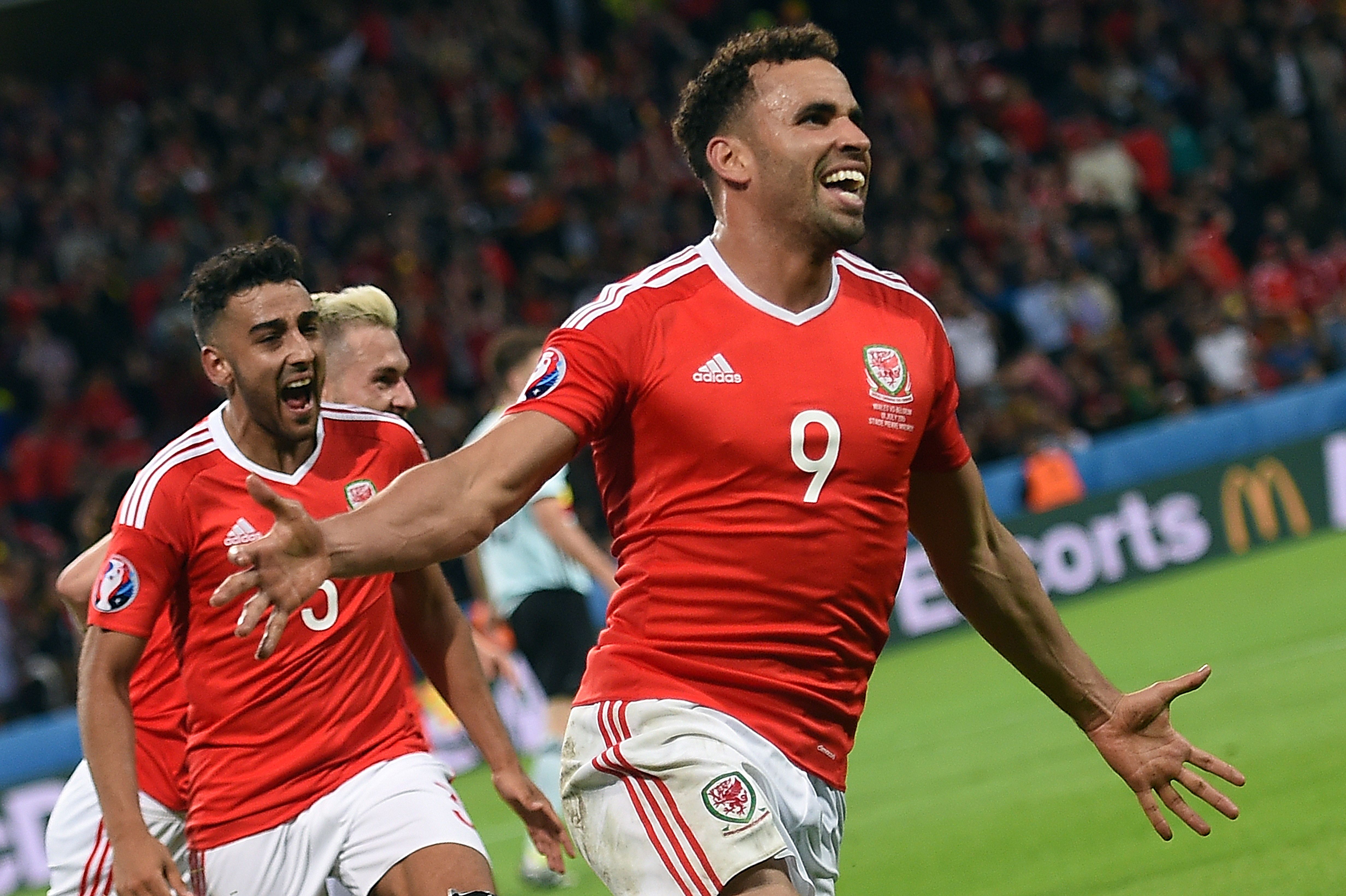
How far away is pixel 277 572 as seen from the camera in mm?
3131

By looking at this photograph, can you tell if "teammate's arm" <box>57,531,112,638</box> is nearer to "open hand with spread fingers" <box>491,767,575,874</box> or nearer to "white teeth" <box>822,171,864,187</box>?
"open hand with spread fingers" <box>491,767,575,874</box>

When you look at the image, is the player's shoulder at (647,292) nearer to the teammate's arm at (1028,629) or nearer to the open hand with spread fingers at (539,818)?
the teammate's arm at (1028,629)

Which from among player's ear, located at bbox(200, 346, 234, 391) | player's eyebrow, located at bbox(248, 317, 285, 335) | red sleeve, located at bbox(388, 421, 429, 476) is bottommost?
red sleeve, located at bbox(388, 421, 429, 476)

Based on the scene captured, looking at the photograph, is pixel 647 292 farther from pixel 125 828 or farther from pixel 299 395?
pixel 125 828

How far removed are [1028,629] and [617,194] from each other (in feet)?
54.8

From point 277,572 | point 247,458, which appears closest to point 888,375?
point 277,572

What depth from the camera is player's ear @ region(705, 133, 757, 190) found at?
13.8 ft

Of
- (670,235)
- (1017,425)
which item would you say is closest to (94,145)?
(670,235)

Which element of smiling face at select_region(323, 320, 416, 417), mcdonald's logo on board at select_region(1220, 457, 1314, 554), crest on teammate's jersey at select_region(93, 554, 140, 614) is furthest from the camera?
mcdonald's logo on board at select_region(1220, 457, 1314, 554)

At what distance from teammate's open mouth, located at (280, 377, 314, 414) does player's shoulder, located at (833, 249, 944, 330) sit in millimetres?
1473

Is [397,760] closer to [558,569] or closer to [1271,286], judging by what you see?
[558,569]

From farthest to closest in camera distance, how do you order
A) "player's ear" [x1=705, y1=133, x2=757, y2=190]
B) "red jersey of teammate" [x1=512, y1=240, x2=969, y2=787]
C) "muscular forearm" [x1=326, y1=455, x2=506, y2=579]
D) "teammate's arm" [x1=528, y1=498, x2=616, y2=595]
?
1. "teammate's arm" [x1=528, y1=498, x2=616, y2=595]
2. "player's ear" [x1=705, y1=133, x2=757, y2=190]
3. "red jersey of teammate" [x1=512, y1=240, x2=969, y2=787]
4. "muscular forearm" [x1=326, y1=455, x2=506, y2=579]

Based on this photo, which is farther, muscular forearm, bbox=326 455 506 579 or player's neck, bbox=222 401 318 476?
player's neck, bbox=222 401 318 476

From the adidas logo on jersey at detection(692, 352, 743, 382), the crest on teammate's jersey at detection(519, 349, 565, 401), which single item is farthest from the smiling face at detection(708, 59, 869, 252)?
the crest on teammate's jersey at detection(519, 349, 565, 401)
